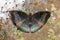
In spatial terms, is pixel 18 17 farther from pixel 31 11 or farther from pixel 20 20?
pixel 31 11

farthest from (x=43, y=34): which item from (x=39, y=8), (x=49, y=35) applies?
(x=39, y=8)

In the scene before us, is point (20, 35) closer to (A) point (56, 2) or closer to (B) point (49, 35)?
(B) point (49, 35)

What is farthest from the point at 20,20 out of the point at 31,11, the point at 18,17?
the point at 31,11

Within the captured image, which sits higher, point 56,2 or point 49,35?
point 56,2
